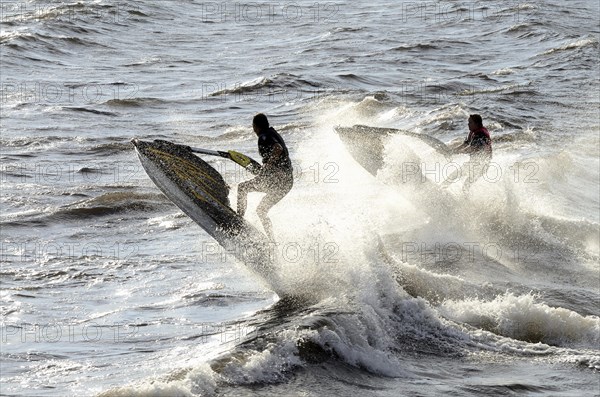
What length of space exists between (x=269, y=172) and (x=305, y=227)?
1.32 meters

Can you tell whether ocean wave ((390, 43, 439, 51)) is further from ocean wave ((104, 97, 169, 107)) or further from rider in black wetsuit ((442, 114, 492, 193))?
rider in black wetsuit ((442, 114, 492, 193))

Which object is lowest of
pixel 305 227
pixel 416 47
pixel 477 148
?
pixel 305 227

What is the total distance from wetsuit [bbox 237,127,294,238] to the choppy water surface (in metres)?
0.72

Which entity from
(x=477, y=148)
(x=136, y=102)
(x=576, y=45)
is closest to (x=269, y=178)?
(x=477, y=148)

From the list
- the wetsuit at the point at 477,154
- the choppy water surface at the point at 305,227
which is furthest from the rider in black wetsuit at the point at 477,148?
the choppy water surface at the point at 305,227

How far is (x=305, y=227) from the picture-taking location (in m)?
13.6

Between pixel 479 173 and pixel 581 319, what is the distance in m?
5.76

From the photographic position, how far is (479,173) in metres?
17.1

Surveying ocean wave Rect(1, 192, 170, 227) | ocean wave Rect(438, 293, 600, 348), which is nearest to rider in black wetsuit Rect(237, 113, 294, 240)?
ocean wave Rect(438, 293, 600, 348)

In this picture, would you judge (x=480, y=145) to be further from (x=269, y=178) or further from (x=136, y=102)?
(x=136, y=102)

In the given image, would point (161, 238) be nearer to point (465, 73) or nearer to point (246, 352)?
point (246, 352)

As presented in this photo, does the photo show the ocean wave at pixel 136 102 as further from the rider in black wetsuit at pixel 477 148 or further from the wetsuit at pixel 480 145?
the wetsuit at pixel 480 145

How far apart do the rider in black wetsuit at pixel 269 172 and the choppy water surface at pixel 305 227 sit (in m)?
0.75

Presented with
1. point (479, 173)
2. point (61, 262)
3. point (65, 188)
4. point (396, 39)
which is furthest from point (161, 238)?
point (396, 39)
